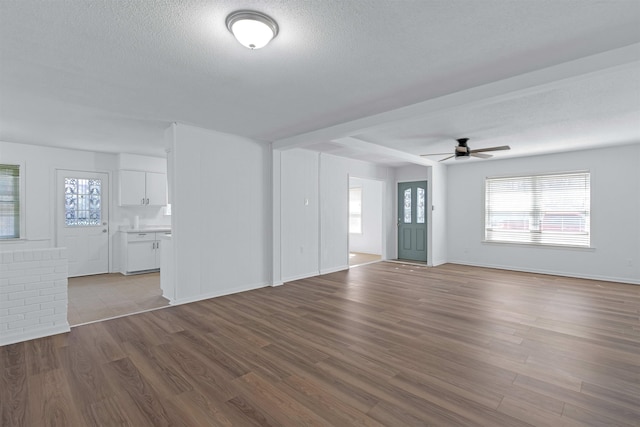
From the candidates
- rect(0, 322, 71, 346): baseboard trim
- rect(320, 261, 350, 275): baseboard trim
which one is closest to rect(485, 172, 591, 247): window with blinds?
rect(320, 261, 350, 275): baseboard trim

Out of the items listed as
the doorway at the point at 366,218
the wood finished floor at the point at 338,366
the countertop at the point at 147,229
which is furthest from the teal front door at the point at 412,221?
the countertop at the point at 147,229

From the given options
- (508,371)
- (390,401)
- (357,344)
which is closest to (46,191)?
(357,344)

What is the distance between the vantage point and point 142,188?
22.4ft

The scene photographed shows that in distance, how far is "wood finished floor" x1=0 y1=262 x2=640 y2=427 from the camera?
79.5 inches

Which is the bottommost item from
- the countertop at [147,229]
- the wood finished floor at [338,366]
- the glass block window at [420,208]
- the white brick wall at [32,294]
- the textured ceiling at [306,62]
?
the wood finished floor at [338,366]

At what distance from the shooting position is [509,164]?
7004 mm

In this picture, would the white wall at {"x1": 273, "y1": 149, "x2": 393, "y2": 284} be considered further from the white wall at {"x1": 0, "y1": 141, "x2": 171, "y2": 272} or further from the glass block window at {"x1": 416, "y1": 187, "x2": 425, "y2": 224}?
the white wall at {"x1": 0, "y1": 141, "x2": 171, "y2": 272}

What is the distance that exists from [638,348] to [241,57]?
444 cm

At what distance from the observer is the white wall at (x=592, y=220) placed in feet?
18.4

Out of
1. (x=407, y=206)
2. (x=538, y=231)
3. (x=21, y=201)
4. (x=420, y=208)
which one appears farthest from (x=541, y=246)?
(x=21, y=201)

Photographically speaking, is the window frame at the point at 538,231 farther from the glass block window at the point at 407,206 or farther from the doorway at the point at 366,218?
the doorway at the point at 366,218

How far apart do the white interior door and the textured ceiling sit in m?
1.88

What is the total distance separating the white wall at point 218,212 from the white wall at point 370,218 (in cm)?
469

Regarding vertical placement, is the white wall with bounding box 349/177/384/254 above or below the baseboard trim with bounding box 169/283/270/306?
above
